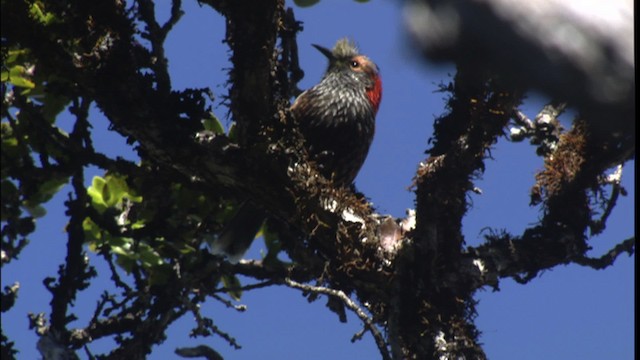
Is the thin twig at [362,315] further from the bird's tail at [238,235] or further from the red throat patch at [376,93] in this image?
the red throat patch at [376,93]

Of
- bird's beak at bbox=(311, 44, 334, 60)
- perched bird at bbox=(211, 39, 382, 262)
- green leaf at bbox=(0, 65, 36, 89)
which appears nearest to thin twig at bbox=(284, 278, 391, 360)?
perched bird at bbox=(211, 39, 382, 262)

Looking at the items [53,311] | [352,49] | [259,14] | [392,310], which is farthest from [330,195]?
[352,49]

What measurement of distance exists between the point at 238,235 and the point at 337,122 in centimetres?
129

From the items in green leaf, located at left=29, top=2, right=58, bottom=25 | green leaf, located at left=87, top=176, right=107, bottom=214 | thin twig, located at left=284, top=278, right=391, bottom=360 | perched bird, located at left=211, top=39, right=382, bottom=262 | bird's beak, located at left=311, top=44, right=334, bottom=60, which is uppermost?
bird's beak, located at left=311, top=44, right=334, bottom=60

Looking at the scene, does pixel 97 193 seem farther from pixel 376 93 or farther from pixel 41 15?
pixel 376 93

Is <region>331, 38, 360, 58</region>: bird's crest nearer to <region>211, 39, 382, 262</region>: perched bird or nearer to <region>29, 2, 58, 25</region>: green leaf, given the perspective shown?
<region>211, 39, 382, 262</region>: perched bird

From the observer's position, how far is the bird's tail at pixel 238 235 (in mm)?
3934

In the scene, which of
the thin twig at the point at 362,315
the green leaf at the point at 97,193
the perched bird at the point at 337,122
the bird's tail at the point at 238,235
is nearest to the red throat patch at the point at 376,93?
the perched bird at the point at 337,122

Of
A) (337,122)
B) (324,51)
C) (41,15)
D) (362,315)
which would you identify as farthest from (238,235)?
(324,51)

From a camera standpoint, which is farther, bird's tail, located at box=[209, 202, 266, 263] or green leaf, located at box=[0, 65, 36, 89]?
bird's tail, located at box=[209, 202, 266, 263]

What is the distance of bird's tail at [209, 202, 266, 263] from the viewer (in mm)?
3934

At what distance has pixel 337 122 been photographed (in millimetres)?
4938

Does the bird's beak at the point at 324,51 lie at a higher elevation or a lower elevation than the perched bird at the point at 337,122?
higher

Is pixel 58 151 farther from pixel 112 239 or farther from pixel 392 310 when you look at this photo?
pixel 392 310
